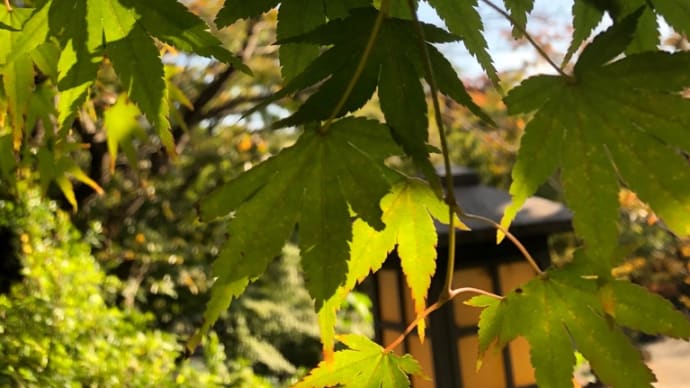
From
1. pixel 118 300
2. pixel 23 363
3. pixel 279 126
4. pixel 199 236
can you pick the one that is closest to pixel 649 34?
pixel 279 126

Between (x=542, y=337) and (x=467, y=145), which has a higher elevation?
(x=467, y=145)

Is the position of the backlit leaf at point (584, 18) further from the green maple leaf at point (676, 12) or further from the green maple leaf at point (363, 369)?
the green maple leaf at point (363, 369)

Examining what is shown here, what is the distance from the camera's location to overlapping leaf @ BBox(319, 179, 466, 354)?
480 mm

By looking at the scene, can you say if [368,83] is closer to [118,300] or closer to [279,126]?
[279,126]

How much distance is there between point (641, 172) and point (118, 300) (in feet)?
13.9

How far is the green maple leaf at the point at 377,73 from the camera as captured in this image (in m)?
0.39

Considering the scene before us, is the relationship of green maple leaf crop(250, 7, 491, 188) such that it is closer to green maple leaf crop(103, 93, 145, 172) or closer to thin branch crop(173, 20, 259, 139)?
green maple leaf crop(103, 93, 145, 172)

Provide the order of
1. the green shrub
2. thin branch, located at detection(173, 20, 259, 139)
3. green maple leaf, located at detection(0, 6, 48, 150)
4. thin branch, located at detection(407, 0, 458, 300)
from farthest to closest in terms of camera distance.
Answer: thin branch, located at detection(173, 20, 259, 139)
the green shrub
green maple leaf, located at detection(0, 6, 48, 150)
thin branch, located at detection(407, 0, 458, 300)

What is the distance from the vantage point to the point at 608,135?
39cm

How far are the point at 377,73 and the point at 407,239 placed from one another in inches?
5.9

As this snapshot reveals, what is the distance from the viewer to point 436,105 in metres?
0.37

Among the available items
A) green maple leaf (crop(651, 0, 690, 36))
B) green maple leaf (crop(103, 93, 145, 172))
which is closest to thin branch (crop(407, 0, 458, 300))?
green maple leaf (crop(651, 0, 690, 36))

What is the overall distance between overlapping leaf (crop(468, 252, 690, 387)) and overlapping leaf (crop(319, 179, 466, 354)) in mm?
57

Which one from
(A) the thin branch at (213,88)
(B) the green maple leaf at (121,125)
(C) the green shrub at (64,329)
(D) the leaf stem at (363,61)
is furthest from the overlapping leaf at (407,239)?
(A) the thin branch at (213,88)
